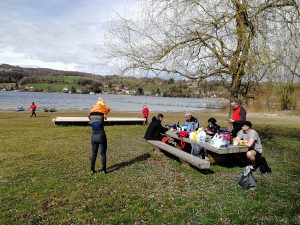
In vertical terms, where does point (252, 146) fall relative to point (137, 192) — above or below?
above

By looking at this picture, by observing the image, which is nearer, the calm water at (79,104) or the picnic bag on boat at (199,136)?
the picnic bag on boat at (199,136)

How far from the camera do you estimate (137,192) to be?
845 centimetres

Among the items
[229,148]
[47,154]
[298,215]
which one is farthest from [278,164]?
[47,154]

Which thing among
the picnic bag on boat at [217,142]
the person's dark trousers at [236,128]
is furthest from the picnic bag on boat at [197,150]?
the person's dark trousers at [236,128]

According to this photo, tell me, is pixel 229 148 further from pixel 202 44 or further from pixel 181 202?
pixel 202 44

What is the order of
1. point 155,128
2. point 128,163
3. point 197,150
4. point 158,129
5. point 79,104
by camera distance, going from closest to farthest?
point 197,150, point 128,163, point 155,128, point 158,129, point 79,104

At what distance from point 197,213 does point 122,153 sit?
7.09m

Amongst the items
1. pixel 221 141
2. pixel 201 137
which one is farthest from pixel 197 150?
pixel 221 141

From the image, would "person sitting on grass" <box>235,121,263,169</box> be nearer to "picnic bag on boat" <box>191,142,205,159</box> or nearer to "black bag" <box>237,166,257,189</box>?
"picnic bag on boat" <box>191,142,205,159</box>

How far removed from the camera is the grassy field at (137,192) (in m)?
6.79

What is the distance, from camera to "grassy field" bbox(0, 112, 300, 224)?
6789 mm

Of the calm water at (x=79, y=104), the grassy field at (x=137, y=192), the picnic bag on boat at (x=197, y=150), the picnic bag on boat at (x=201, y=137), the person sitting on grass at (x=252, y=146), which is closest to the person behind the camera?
the grassy field at (x=137, y=192)

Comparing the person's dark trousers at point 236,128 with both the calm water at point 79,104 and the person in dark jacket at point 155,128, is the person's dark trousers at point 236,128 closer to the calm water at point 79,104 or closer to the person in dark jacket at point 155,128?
the person in dark jacket at point 155,128

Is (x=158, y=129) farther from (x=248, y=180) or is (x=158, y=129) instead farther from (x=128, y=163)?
(x=248, y=180)
